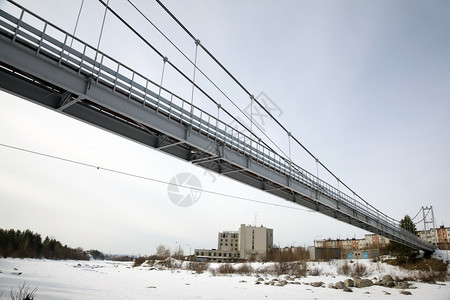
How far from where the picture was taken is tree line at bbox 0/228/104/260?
8075cm

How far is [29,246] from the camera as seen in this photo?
A: 94.1 metres

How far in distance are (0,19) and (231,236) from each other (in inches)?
4799

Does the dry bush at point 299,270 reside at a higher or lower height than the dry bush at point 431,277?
lower

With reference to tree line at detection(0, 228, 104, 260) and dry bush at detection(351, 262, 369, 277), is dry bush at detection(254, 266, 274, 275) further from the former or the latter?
tree line at detection(0, 228, 104, 260)

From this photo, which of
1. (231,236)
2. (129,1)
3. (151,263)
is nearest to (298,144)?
(129,1)

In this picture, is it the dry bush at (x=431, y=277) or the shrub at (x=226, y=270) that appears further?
the shrub at (x=226, y=270)

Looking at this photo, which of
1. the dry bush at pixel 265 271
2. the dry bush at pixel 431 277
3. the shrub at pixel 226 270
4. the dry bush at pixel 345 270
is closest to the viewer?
the dry bush at pixel 431 277

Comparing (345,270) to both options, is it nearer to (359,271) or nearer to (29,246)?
(359,271)

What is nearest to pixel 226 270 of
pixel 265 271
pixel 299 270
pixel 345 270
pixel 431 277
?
pixel 265 271

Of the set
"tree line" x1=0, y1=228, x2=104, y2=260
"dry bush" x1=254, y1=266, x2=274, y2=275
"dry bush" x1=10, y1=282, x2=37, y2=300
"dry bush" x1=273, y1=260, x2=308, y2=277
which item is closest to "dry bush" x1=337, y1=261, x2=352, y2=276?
"dry bush" x1=273, y1=260, x2=308, y2=277

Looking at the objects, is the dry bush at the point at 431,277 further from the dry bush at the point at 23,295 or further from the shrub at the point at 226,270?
the dry bush at the point at 23,295

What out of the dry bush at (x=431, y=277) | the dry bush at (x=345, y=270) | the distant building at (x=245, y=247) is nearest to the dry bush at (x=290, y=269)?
the dry bush at (x=345, y=270)

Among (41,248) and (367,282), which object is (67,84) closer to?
(367,282)

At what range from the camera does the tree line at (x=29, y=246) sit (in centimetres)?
8075
